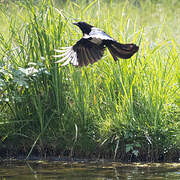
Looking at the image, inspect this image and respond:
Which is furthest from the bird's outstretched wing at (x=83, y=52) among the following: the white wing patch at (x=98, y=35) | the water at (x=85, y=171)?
the water at (x=85, y=171)

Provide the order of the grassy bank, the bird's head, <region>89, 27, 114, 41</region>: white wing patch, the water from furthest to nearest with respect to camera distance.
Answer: the bird's head < the grassy bank < <region>89, 27, 114, 41</region>: white wing patch < the water

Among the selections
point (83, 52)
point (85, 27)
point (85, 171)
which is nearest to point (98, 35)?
point (83, 52)

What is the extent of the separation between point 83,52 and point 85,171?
111 centimetres

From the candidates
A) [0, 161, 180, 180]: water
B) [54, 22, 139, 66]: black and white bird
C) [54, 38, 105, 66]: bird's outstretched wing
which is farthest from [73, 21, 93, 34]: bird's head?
[0, 161, 180, 180]: water

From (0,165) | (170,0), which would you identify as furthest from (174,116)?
(170,0)

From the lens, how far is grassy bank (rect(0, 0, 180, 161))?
402 centimetres

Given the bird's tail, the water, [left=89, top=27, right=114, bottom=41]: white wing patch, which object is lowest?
the water

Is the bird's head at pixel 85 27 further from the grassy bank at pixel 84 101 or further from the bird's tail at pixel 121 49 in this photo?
the bird's tail at pixel 121 49

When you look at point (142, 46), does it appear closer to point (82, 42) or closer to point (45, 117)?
point (82, 42)

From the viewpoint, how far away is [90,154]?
13.7ft

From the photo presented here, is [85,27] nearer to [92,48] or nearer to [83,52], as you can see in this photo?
[92,48]

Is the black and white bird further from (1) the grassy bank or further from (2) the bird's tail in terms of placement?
(1) the grassy bank

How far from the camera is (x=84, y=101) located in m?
4.17

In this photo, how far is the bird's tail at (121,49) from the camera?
145 inches
